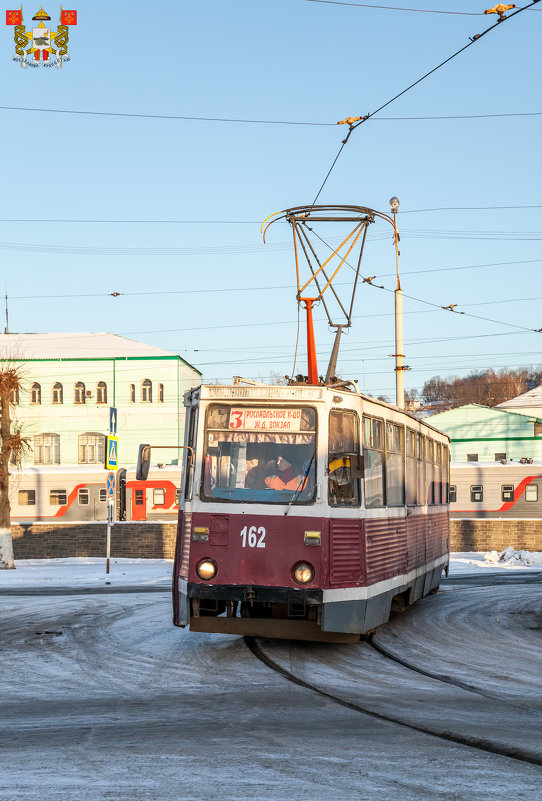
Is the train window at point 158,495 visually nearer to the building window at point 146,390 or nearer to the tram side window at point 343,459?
the building window at point 146,390

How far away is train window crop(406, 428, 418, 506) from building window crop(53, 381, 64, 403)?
51152 millimetres

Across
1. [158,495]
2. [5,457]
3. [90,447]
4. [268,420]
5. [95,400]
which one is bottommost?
[158,495]

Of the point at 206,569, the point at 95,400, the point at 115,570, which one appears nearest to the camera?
the point at 206,569

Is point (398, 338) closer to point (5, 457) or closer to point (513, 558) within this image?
point (513, 558)

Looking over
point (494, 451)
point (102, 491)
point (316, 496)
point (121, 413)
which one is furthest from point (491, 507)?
point (316, 496)

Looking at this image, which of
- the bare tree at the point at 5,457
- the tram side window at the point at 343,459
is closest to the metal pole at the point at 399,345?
the bare tree at the point at 5,457

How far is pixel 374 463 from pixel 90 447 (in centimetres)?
5342

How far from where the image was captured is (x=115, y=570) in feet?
94.7

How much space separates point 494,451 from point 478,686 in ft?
188

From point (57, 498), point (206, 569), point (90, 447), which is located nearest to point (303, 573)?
point (206, 569)

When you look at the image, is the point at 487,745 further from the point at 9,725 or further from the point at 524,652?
the point at 524,652

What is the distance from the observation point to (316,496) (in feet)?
35.3

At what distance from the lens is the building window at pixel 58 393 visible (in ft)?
210

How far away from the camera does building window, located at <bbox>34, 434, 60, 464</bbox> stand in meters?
64.1
